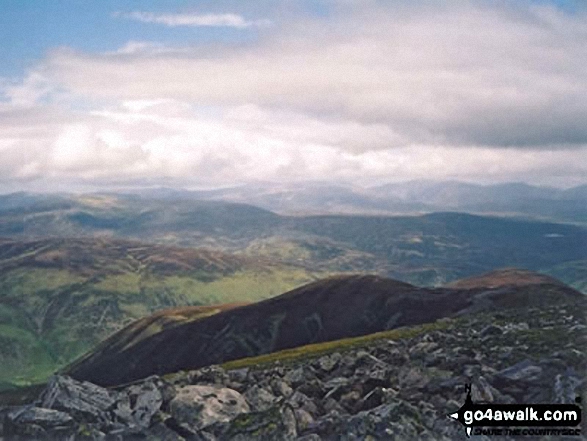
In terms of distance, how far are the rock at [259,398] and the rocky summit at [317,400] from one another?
0.38ft

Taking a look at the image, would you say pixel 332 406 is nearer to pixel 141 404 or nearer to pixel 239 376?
pixel 239 376

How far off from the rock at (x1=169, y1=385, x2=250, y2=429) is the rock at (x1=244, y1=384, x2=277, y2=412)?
95 cm

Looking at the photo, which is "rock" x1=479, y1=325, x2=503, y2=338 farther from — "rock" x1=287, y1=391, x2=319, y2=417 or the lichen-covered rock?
the lichen-covered rock

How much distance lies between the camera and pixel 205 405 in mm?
65875

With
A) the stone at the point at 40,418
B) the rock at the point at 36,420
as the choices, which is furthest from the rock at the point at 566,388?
the stone at the point at 40,418

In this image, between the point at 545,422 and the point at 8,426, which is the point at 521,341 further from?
the point at 8,426

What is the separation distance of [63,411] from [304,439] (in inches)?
1051

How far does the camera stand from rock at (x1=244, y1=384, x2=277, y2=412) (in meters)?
68.4

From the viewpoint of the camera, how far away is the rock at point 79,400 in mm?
63156

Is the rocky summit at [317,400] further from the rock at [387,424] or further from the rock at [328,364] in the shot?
the rock at [328,364]

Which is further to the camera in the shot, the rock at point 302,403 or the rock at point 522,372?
the rock at point 302,403

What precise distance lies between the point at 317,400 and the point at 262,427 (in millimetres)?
9041

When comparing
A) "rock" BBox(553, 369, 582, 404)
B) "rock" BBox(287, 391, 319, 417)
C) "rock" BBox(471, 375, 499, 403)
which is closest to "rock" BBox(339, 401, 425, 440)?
"rock" BBox(287, 391, 319, 417)

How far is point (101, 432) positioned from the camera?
59.5 m
